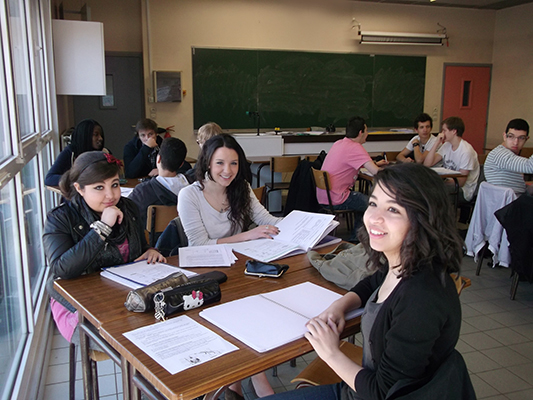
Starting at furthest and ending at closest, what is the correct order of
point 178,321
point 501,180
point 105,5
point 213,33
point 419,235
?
point 213,33
point 105,5
point 501,180
point 178,321
point 419,235

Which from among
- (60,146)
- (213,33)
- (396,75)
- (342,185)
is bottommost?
(342,185)

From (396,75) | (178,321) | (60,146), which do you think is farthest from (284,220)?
(396,75)

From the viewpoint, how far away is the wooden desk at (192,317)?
105cm

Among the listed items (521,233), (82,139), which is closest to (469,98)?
(521,233)

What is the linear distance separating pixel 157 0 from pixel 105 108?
5.69ft

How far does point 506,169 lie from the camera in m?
3.90

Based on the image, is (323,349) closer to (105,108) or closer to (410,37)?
(105,108)

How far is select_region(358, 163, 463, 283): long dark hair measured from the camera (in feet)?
3.60

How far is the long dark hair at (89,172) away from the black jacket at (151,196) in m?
1.14

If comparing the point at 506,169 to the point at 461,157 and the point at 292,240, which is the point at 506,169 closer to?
the point at 461,157

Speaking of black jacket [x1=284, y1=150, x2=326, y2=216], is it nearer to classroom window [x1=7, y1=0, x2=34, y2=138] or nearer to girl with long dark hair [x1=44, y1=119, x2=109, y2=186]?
girl with long dark hair [x1=44, y1=119, x2=109, y2=186]

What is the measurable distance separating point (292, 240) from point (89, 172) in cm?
90

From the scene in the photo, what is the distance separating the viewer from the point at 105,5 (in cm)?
660

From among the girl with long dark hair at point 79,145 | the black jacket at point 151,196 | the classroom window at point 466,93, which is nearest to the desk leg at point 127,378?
the black jacket at point 151,196
